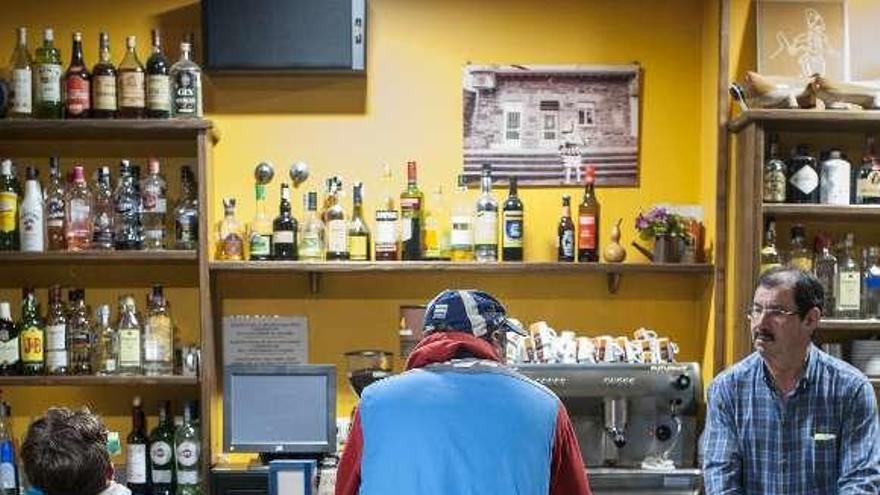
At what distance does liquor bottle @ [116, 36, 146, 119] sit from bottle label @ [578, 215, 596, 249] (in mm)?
1640

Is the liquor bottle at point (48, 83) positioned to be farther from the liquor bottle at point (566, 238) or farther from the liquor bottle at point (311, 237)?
the liquor bottle at point (566, 238)

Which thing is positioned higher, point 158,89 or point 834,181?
point 158,89

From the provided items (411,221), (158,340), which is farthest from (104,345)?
(411,221)

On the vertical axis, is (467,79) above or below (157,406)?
above

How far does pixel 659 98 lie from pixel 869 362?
1.22 metres

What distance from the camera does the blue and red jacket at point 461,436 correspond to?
185cm

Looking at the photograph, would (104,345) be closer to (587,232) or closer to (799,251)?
(587,232)

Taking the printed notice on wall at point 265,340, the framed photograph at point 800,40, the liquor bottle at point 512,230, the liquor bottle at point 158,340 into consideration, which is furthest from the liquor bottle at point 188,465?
the framed photograph at point 800,40

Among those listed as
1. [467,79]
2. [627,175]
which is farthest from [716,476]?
[467,79]

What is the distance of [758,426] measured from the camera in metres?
2.62

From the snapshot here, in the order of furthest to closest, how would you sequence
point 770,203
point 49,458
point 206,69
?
point 206,69 < point 770,203 < point 49,458

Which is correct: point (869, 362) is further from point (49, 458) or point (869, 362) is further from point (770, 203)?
point (49, 458)

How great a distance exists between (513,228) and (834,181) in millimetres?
1125

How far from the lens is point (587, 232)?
143 inches
